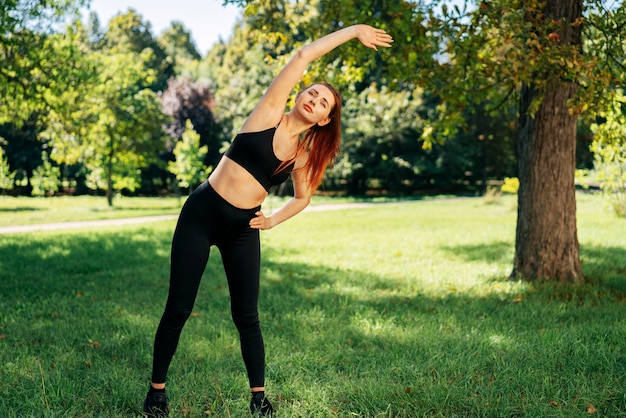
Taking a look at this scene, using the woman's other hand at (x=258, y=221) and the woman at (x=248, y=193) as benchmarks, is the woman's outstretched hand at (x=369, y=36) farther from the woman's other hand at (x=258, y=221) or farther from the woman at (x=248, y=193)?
the woman's other hand at (x=258, y=221)

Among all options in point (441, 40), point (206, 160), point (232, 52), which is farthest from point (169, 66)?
point (441, 40)

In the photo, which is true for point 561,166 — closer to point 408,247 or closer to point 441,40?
point 441,40

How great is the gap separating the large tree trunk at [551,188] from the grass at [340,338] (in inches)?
17.6

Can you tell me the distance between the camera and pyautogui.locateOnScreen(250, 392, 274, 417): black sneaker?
3.35 m

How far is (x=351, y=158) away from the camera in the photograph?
32969 millimetres

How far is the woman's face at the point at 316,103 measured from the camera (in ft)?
10.3

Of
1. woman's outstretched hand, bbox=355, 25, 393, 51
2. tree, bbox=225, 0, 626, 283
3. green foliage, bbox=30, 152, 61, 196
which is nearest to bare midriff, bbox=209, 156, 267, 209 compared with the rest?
woman's outstretched hand, bbox=355, 25, 393, 51

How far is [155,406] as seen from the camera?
333 cm

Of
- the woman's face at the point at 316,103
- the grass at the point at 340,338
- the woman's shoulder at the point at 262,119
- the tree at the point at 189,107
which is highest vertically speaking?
the tree at the point at 189,107

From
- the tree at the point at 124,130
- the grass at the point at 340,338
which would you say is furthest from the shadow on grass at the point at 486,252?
the tree at the point at 124,130

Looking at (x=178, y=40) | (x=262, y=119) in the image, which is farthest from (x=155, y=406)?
(x=178, y=40)

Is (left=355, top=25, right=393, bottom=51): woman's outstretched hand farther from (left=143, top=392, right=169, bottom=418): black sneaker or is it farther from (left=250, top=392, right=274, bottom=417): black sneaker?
(left=143, top=392, right=169, bottom=418): black sneaker

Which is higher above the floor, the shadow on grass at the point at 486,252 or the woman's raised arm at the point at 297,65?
the woman's raised arm at the point at 297,65

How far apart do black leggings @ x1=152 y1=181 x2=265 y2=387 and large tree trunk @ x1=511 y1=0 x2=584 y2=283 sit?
16.6ft
